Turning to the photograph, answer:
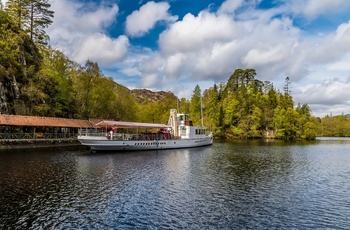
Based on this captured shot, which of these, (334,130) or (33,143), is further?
(334,130)

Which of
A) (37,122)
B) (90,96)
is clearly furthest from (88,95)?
(37,122)

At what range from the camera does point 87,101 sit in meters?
68.9

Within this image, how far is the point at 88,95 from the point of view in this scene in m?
68.6

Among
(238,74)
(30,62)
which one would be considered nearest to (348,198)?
(30,62)

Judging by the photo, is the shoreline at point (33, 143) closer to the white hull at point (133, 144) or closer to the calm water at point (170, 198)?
the white hull at point (133, 144)

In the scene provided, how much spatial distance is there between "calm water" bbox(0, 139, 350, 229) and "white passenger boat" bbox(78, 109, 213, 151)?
15.0 meters

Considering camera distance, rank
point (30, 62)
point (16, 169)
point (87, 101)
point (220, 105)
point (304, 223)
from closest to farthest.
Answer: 1. point (304, 223)
2. point (16, 169)
3. point (30, 62)
4. point (87, 101)
5. point (220, 105)

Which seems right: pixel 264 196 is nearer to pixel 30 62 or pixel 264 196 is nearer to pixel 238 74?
pixel 30 62

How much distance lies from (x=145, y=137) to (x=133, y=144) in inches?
169

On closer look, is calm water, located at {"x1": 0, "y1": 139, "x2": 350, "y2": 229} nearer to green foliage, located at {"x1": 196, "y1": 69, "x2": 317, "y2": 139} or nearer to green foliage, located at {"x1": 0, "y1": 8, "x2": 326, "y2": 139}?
green foliage, located at {"x1": 0, "y1": 8, "x2": 326, "y2": 139}

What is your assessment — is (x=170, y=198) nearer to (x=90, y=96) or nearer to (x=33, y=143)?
(x=33, y=143)

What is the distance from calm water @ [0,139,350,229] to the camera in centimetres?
1311

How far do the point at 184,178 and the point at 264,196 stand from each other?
8009 millimetres

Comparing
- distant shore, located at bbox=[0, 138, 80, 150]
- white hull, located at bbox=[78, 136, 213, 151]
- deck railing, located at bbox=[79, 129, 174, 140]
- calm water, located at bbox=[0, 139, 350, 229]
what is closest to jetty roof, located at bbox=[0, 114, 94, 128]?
distant shore, located at bbox=[0, 138, 80, 150]
